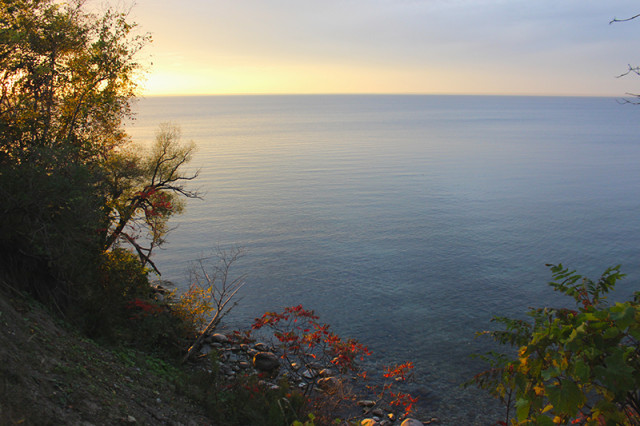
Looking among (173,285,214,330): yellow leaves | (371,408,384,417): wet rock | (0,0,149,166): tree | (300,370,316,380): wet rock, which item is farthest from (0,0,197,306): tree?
(371,408,384,417): wet rock

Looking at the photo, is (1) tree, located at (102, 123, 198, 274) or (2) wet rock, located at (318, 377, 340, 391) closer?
(2) wet rock, located at (318, 377, 340, 391)

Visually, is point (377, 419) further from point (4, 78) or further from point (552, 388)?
point (4, 78)

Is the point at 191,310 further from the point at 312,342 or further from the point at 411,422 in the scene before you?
the point at 411,422

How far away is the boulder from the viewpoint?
20.6 metres

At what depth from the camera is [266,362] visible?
20766 millimetres

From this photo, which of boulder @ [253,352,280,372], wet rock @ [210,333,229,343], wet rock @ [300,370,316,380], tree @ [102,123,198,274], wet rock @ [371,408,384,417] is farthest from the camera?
tree @ [102,123,198,274]

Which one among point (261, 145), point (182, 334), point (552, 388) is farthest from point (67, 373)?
point (261, 145)

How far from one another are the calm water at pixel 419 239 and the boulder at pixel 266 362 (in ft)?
16.0

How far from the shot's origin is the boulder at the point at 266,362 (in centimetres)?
2058

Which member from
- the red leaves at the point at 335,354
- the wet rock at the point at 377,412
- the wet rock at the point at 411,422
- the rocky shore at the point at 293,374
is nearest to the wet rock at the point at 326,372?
the rocky shore at the point at 293,374

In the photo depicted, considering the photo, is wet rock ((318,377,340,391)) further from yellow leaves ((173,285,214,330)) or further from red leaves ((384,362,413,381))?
yellow leaves ((173,285,214,330))

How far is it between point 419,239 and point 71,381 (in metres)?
33.5

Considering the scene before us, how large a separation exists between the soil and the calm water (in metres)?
10.7

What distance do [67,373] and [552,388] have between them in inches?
455
